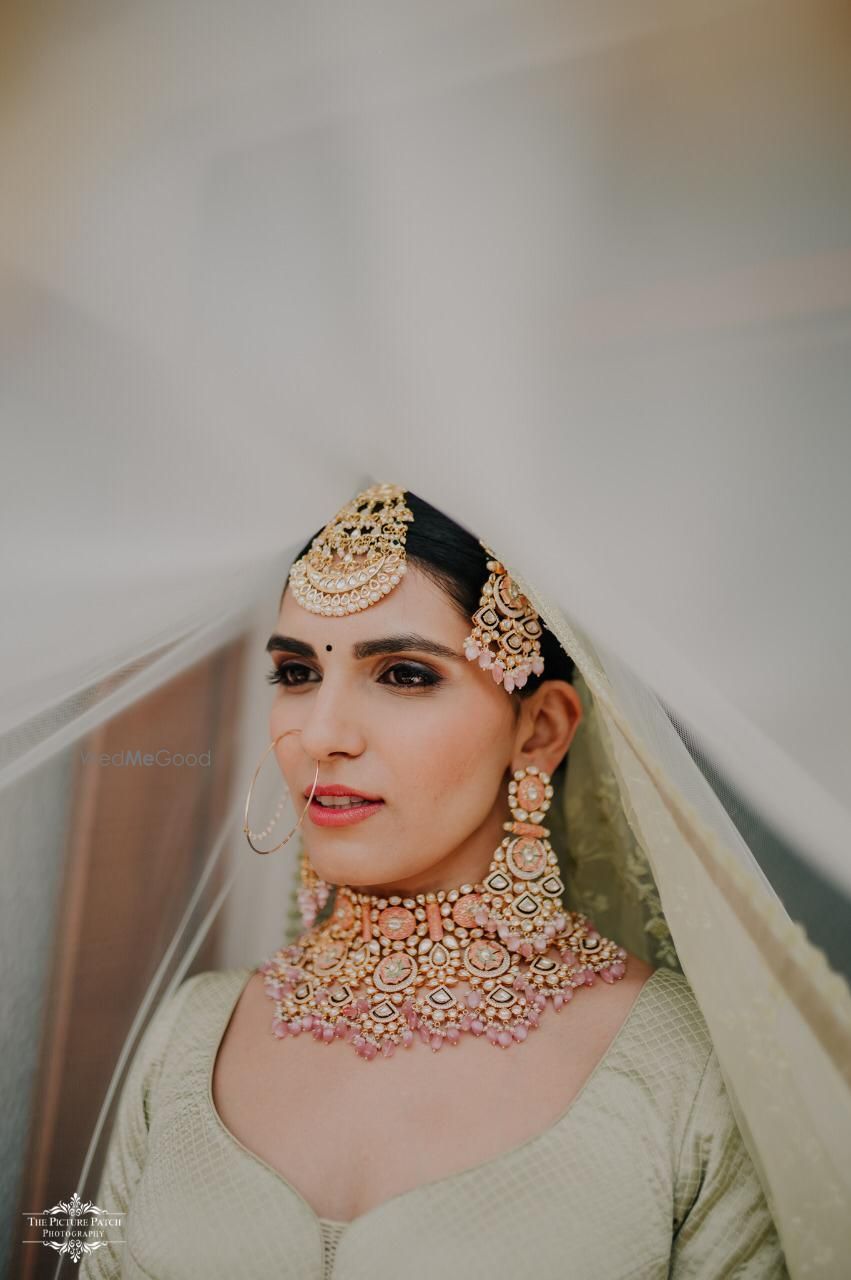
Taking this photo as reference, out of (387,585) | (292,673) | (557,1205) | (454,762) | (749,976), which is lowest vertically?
(557,1205)

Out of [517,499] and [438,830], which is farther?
[438,830]

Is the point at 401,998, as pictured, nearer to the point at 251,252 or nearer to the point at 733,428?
the point at 733,428

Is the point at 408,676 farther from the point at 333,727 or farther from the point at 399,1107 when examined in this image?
the point at 399,1107

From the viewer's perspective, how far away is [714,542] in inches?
44.4

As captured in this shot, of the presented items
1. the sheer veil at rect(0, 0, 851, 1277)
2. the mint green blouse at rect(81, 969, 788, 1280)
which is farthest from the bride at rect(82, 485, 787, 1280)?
the sheer veil at rect(0, 0, 851, 1277)

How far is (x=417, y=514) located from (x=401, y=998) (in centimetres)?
71

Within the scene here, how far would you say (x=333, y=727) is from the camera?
1323mm

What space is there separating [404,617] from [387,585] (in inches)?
2.1

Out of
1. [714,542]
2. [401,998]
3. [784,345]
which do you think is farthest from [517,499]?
[401,998]

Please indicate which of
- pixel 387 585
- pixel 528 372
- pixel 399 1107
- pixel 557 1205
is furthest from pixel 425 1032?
pixel 528 372

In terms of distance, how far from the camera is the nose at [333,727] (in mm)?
1318

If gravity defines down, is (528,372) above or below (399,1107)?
above

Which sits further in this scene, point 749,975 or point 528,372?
point 528,372

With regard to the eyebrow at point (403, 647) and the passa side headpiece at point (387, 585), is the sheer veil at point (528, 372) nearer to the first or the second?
the passa side headpiece at point (387, 585)
